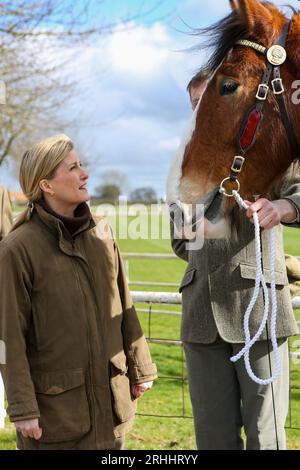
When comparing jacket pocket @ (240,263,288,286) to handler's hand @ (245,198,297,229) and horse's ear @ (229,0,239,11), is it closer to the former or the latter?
handler's hand @ (245,198,297,229)

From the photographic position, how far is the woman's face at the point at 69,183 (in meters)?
2.37

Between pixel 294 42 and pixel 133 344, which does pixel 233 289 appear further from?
pixel 294 42

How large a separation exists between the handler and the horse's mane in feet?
0.29

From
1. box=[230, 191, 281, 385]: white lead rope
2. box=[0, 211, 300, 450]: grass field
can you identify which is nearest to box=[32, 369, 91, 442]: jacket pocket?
box=[230, 191, 281, 385]: white lead rope

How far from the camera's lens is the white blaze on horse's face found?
2.10 m

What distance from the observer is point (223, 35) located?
2152 millimetres

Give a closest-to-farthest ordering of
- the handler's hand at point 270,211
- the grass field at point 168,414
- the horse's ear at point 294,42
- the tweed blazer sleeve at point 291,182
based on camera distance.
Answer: the handler's hand at point 270,211, the horse's ear at point 294,42, the tweed blazer sleeve at point 291,182, the grass field at point 168,414

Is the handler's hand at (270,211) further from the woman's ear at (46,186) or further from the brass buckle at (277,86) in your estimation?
the woman's ear at (46,186)

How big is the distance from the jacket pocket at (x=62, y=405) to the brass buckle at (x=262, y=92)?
1.22 metres

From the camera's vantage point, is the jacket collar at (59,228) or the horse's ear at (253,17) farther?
the jacket collar at (59,228)

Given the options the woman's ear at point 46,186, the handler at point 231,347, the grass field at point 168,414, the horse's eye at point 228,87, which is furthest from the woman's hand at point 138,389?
the grass field at point 168,414

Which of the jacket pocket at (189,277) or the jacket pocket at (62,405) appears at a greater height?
the jacket pocket at (189,277)
